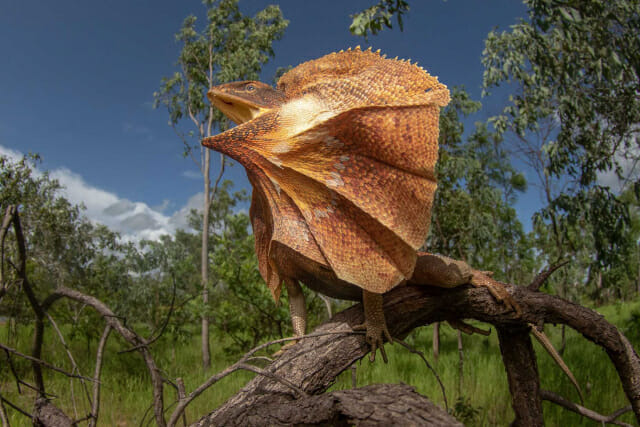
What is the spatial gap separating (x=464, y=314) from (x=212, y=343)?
703 centimetres

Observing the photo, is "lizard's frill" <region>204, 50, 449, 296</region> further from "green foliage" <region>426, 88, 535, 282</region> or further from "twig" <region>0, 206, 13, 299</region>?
"green foliage" <region>426, 88, 535, 282</region>

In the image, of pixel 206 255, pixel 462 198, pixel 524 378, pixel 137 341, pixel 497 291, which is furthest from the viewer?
pixel 206 255

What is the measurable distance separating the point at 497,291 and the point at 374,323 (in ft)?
2.14

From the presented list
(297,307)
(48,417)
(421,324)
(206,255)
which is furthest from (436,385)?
(206,255)

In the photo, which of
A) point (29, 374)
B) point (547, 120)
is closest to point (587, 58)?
point (547, 120)

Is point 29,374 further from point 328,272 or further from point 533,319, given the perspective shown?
point 533,319

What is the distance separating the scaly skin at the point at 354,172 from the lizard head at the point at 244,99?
0.07m

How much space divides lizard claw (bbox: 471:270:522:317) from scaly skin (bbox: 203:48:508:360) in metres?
0.51

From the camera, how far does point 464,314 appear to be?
1.82m

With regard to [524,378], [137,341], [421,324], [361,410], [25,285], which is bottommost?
[524,378]

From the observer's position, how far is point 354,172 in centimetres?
150

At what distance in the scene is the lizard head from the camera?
1606 mm

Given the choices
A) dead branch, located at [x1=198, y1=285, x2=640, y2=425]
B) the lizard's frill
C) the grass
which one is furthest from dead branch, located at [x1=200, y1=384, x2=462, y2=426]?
the grass

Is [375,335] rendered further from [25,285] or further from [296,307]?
[25,285]
